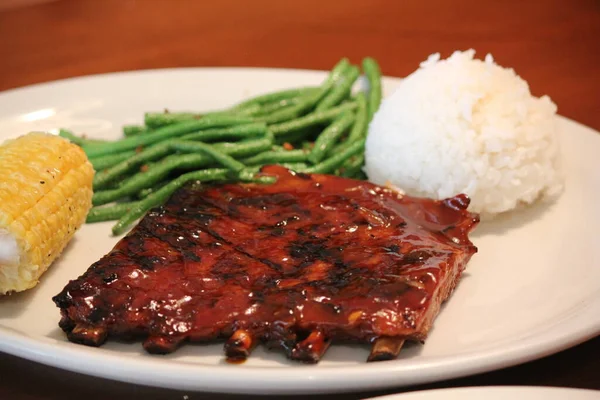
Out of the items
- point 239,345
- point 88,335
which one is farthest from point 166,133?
point 239,345

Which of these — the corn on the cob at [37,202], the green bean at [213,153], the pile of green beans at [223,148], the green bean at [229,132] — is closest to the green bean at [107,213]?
the pile of green beans at [223,148]

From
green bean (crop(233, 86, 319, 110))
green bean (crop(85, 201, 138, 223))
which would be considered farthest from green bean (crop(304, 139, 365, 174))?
green bean (crop(85, 201, 138, 223))

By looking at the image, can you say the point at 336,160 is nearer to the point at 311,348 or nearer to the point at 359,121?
the point at 359,121

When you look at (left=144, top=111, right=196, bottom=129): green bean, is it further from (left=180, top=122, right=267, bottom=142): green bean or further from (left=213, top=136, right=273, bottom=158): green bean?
(left=213, top=136, right=273, bottom=158): green bean

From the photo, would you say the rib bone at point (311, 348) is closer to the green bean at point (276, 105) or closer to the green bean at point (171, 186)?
the green bean at point (171, 186)

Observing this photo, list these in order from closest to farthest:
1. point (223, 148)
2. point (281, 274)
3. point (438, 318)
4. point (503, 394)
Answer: point (503, 394)
point (281, 274)
point (438, 318)
point (223, 148)

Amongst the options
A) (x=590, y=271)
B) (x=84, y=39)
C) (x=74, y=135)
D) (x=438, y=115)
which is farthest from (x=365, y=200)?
(x=84, y=39)
